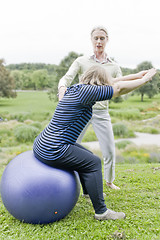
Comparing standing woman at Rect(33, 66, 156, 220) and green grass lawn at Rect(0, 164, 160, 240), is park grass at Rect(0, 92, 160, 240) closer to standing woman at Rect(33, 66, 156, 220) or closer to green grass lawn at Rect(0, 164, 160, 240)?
green grass lawn at Rect(0, 164, 160, 240)

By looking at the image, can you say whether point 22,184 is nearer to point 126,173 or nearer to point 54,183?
point 54,183

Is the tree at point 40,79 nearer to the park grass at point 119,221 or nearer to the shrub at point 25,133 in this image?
the shrub at point 25,133

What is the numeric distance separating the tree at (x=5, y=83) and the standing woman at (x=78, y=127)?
8917 mm

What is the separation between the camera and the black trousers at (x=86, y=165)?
2.87m

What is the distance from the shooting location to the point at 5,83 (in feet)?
37.2

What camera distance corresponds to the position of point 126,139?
970 centimetres

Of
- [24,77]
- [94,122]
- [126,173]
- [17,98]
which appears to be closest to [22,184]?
[94,122]

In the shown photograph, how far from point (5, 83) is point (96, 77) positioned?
9177mm

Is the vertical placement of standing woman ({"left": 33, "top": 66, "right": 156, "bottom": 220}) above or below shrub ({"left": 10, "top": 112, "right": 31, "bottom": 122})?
above

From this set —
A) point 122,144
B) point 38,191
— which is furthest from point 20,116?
point 38,191

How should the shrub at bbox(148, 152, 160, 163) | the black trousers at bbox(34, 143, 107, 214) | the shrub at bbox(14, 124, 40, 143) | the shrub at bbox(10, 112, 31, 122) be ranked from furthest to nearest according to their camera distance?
1. the shrub at bbox(10, 112, 31, 122)
2. the shrub at bbox(14, 124, 40, 143)
3. the shrub at bbox(148, 152, 160, 163)
4. the black trousers at bbox(34, 143, 107, 214)

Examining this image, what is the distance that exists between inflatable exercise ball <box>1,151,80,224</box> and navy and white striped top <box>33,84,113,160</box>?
21 centimetres

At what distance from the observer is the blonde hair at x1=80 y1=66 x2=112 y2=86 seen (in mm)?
2889

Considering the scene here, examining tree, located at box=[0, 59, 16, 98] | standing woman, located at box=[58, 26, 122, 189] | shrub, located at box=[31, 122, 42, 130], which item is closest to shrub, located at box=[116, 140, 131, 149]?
shrub, located at box=[31, 122, 42, 130]
